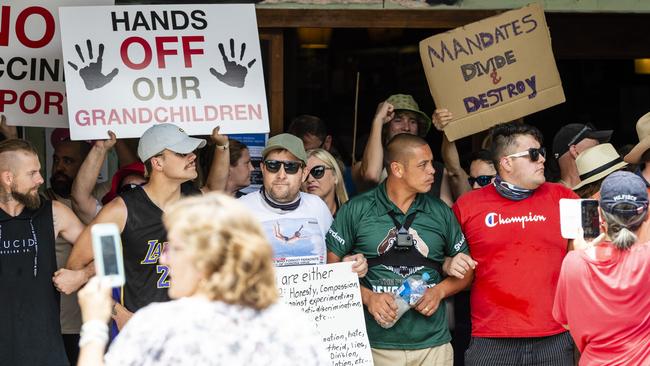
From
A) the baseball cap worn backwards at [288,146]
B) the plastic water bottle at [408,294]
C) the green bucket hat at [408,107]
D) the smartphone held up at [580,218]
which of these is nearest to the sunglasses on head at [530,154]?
the plastic water bottle at [408,294]

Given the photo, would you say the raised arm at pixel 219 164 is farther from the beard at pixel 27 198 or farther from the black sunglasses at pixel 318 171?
the beard at pixel 27 198

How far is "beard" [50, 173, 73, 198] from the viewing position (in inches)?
270

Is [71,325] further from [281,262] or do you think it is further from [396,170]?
[396,170]

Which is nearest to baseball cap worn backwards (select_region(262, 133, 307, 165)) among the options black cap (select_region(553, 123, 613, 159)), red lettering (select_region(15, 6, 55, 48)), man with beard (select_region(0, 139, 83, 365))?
man with beard (select_region(0, 139, 83, 365))

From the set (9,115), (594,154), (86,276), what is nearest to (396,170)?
(594,154)

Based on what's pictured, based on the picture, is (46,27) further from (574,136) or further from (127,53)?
(574,136)

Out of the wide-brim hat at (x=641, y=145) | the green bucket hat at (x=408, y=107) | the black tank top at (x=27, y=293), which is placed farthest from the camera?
the green bucket hat at (x=408, y=107)

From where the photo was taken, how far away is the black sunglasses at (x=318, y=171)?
264 inches

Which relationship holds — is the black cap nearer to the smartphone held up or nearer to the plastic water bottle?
the plastic water bottle

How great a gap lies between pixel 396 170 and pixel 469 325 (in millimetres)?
1541

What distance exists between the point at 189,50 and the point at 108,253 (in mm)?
3164

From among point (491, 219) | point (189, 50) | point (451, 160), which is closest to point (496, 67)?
point (451, 160)

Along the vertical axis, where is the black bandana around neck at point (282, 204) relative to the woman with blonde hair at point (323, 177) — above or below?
below

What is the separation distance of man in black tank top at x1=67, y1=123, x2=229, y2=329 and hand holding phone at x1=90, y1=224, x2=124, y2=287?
227 cm
